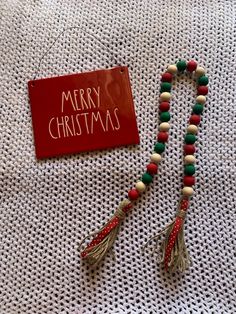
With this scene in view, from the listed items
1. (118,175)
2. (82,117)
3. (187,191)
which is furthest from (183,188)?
(82,117)

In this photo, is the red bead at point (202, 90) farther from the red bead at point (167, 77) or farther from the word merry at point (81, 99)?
the word merry at point (81, 99)

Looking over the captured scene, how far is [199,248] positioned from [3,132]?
395 mm

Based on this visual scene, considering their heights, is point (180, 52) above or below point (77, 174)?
above

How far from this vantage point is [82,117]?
0.73m

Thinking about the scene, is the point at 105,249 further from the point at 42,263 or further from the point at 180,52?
the point at 180,52

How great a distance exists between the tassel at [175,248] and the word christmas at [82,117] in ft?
0.63

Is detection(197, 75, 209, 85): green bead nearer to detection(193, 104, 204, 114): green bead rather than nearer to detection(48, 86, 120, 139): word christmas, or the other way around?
detection(193, 104, 204, 114): green bead

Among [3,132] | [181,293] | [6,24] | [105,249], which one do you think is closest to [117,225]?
[105,249]

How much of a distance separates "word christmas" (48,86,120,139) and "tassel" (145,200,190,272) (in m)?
0.19

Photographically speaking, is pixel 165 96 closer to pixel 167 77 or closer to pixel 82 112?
pixel 167 77

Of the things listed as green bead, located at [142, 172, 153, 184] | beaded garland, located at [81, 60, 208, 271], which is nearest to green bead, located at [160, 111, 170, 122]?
beaded garland, located at [81, 60, 208, 271]

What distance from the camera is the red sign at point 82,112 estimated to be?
0.72 metres

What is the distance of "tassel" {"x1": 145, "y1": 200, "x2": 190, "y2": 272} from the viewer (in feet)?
2.17

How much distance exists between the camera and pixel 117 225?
68cm
